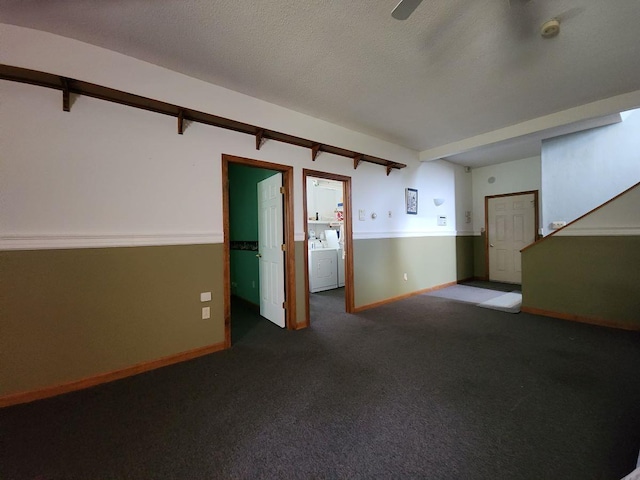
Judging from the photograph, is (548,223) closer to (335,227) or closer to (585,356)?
(585,356)

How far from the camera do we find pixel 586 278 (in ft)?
10.6

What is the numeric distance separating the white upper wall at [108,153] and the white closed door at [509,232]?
5543mm

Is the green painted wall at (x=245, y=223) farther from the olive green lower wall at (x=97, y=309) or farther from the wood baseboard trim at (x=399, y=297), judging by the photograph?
the wood baseboard trim at (x=399, y=297)

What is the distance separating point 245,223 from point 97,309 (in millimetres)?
2554

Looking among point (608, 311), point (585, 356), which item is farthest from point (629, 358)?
point (608, 311)

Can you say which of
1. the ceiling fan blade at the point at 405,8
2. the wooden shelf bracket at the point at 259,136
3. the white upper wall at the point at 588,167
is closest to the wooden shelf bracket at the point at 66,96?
the wooden shelf bracket at the point at 259,136

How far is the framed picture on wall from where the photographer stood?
15.2 feet

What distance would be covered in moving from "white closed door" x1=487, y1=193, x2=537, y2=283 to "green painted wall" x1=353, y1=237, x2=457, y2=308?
1.15 meters

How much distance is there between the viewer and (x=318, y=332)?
305cm

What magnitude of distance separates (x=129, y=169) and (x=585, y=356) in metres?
4.60

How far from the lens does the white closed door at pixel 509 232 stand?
544 cm

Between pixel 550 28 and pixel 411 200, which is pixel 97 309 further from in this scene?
pixel 411 200

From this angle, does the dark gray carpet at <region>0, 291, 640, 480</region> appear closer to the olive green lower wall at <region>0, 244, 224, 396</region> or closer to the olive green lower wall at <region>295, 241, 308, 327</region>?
the olive green lower wall at <region>0, 244, 224, 396</region>

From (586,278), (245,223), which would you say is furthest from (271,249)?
(586,278)
